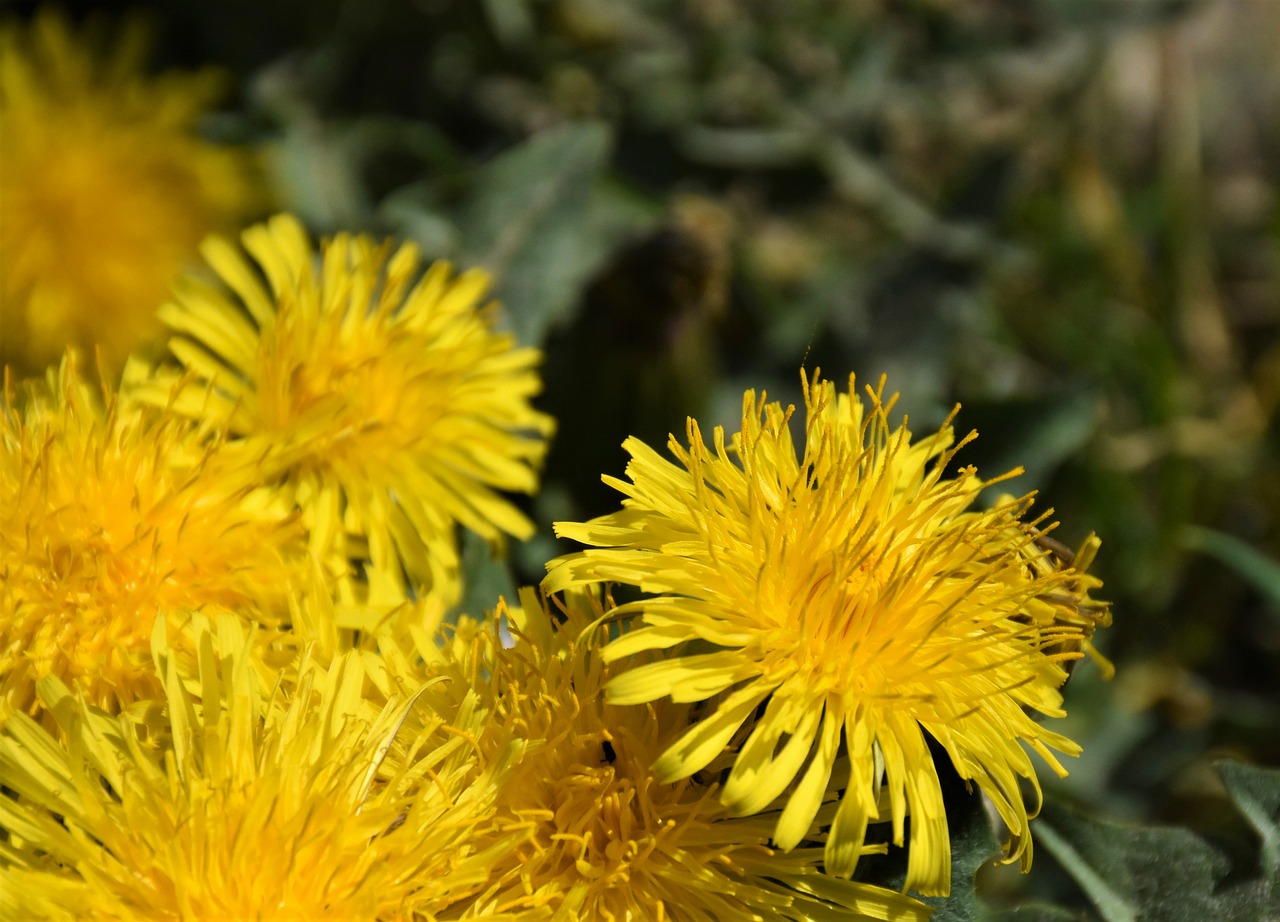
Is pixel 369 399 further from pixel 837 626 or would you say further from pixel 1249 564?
pixel 1249 564

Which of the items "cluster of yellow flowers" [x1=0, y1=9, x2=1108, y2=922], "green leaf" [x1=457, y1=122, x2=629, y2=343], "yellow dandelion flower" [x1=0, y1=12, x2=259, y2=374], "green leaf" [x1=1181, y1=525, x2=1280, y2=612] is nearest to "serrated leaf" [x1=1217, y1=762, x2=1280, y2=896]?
"cluster of yellow flowers" [x1=0, y1=9, x2=1108, y2=922]

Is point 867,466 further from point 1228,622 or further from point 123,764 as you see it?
point 1228,622

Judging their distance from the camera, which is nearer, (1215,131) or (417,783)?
(417,783)

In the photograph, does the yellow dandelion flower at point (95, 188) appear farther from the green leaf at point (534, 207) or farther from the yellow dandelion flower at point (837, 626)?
the yellow dandelion flower at point (837, 626)

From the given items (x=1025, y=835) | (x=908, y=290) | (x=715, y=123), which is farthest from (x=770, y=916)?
(x=715, y=123)

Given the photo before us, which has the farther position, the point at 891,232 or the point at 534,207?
the point at 891,232

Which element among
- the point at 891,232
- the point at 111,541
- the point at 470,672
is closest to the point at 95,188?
the point at 111,541
